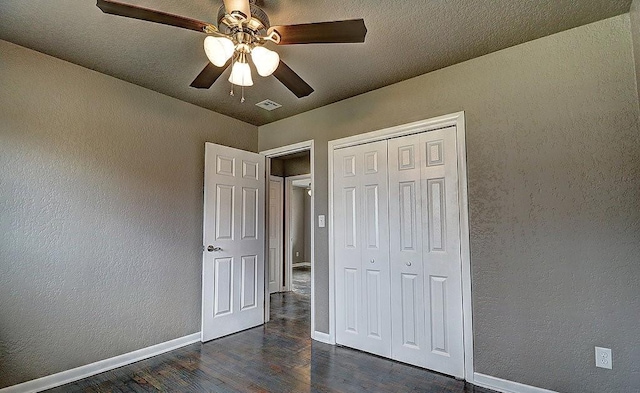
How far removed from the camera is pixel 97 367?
268 cm

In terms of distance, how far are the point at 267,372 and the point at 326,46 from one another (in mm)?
2576

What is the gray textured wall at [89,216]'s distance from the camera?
237cm

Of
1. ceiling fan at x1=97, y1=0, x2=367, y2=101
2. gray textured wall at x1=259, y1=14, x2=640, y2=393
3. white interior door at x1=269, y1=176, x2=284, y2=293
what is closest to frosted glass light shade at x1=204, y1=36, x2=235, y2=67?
ceiling fan at x1=97, y1=0, x2=367, y2=101

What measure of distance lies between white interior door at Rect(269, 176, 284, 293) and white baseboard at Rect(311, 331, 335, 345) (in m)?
2.40

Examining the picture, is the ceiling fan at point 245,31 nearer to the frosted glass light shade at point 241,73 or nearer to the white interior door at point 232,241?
the frosted glass light shade at point 241,73

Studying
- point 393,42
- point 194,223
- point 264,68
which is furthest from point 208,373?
point 393,42

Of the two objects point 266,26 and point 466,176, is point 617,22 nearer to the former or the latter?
point 466,176

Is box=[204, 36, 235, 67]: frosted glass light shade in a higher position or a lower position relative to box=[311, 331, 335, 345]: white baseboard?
higher

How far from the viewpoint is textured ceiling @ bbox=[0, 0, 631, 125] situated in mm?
1967

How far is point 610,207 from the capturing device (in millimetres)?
2059

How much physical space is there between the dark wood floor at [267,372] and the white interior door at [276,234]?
2.32 metres

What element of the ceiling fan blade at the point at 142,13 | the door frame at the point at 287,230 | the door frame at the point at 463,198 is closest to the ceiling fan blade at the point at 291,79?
the ceiling fan blade at the point at 142,13

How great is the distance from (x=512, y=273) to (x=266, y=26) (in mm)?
2291

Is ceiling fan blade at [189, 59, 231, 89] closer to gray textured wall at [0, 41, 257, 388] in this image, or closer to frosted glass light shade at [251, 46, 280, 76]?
frosted glass light shade at [251, 46, 280, 76]
